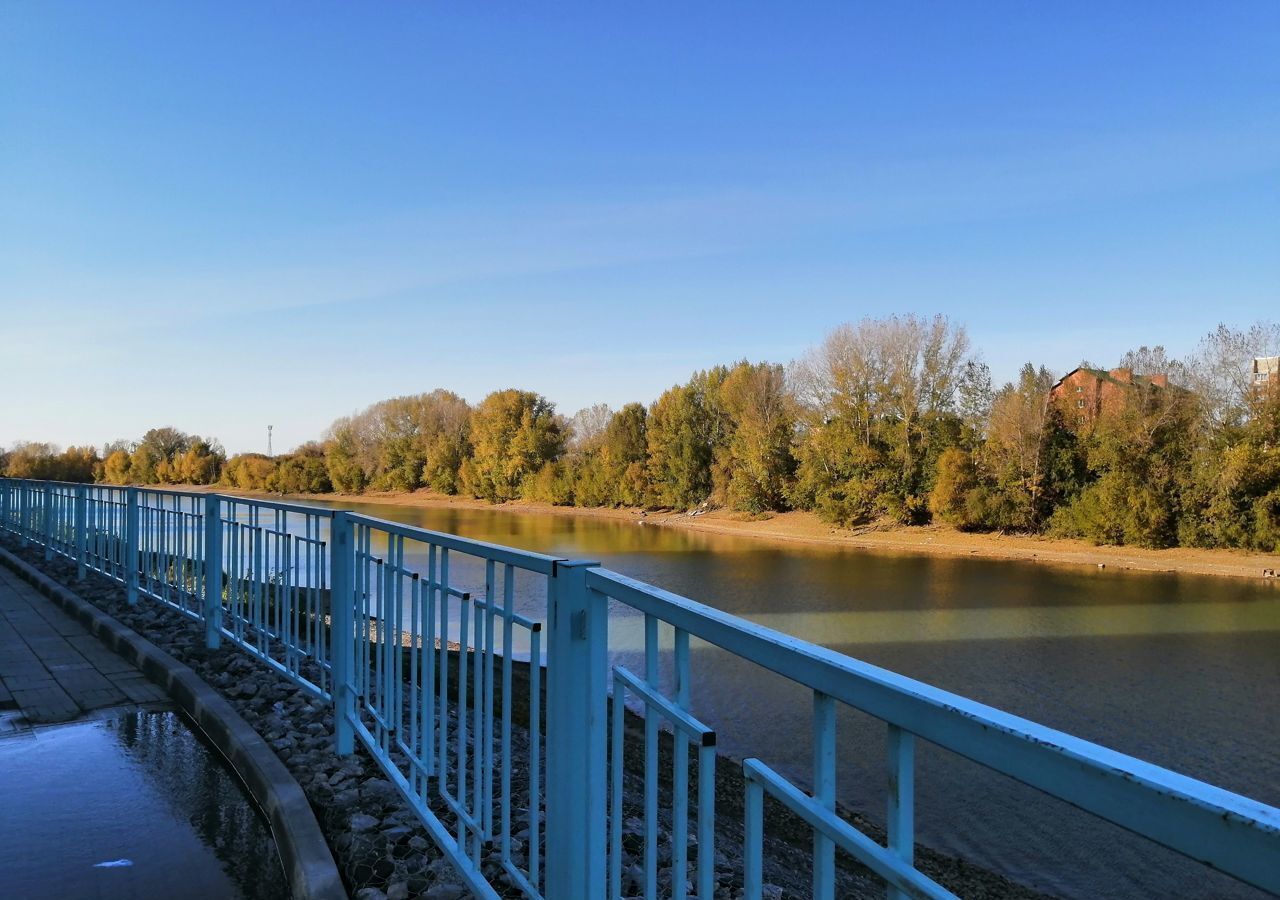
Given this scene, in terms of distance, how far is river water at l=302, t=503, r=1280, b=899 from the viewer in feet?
23.5

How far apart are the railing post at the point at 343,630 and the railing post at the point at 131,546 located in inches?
187

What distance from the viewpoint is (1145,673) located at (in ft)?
45.0

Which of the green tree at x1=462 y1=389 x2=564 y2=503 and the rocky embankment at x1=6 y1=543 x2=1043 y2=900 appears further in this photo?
the green tree at x1=462 y1=389 x2=564 y2=503

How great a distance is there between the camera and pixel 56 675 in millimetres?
5652

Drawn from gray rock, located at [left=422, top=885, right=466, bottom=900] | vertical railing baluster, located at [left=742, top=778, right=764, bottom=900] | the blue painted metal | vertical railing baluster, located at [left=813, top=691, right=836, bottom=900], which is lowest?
gray rock, located at [left=422, top=885, right=466, bottom=900]

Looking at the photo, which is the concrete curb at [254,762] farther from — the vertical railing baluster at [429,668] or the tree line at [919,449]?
the tree line at [919,449]

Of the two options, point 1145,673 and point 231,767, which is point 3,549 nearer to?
point 231,767

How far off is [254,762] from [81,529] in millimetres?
6964

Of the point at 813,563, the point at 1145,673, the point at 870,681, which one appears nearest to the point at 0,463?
the point at 813,563

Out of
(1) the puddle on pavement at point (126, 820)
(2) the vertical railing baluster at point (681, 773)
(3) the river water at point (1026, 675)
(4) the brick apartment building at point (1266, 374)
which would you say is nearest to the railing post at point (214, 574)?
(1) the puddle on pavement at point (126, 820)

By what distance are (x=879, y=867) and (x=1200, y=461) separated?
33307mm

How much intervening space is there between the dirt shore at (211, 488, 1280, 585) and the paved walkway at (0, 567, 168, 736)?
28176 millimetres

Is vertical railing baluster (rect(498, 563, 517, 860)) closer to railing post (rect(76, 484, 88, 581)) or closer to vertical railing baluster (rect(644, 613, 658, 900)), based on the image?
vertical railing baluster (rect(644, 613, 658, 900))

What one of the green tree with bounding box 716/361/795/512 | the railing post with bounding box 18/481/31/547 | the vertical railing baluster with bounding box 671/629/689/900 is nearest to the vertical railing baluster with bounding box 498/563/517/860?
the vertical railing baluster with bounding box 671/629/689/900
